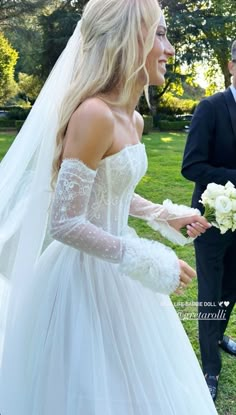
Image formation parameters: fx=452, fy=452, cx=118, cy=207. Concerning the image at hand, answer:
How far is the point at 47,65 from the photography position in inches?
909

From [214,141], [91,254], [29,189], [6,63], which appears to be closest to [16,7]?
[6,63]

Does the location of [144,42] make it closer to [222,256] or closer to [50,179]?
[50,179]

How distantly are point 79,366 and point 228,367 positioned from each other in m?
1.75

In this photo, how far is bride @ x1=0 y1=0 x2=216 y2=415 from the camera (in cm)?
154

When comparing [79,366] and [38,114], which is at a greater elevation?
[38,114]

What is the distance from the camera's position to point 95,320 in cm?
168

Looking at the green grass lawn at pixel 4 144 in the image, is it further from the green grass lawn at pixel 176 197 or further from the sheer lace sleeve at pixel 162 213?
the sheer lace sleeve at pixel 162 213

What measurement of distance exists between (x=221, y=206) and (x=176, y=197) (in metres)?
5.60

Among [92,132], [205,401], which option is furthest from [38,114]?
[205,401]

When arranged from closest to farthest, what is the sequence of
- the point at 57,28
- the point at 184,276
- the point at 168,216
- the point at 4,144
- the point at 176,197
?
the point at 184,276 < the point at 168,216 < the point at 176,197 < the point at 4,144 < the point at 57,28

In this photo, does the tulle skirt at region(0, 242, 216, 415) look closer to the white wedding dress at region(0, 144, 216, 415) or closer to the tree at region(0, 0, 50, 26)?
the white wedding dress at region(0, 144, 216, 415)

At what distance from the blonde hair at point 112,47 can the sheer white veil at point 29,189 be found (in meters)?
0.12

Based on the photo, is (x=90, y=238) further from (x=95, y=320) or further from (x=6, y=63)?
(x=6, y=63)

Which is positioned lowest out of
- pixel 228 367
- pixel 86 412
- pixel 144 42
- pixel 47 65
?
pixel 228 367
